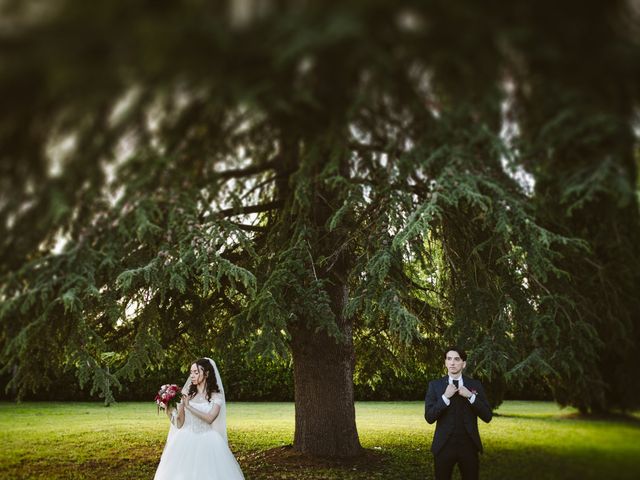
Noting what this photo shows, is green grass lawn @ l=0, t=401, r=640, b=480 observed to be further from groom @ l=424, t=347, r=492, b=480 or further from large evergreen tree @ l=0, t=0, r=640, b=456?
large evergreen tree @ l=0, t=0, r=640, b=456

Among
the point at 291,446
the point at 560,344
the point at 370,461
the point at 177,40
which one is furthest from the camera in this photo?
the point at 291,446

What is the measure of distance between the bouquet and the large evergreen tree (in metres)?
0.68

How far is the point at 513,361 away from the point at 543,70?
4348 mm

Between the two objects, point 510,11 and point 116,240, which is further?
point 116,240

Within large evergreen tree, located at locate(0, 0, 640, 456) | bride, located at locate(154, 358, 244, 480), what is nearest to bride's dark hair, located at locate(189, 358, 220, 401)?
bride, located at locate(154, 358, 244, 480)

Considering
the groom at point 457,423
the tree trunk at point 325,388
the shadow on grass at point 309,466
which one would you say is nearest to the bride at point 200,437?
the shadow on grass at point 309,466

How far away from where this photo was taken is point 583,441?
4703 mm

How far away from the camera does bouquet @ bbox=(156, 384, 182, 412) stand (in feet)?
23.8

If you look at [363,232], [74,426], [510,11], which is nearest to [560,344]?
[363,232]

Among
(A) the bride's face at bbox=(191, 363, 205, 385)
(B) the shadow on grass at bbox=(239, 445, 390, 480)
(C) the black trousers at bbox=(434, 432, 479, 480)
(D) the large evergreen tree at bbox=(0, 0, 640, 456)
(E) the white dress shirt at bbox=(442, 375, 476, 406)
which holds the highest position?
(D) the large evergreen tree at bbox=(0, 0, 640, 456)

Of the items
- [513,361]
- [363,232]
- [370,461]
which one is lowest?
[370,461]

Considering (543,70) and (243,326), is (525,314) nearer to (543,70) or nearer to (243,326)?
(243,326)

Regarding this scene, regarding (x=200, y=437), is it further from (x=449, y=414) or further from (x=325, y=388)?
(x=449, y=414)

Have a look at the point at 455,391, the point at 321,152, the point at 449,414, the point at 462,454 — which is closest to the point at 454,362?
the point at 455,391
